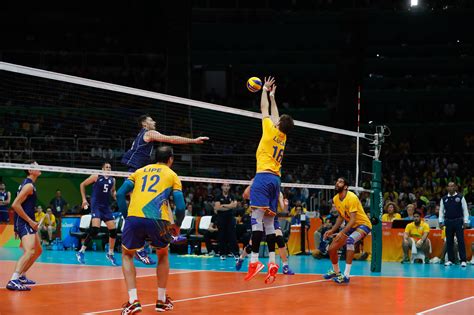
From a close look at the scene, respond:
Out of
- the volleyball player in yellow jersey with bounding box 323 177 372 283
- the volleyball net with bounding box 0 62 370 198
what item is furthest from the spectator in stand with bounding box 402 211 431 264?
the volleyball player in yellow jersey with bounding box 323 177 372 283

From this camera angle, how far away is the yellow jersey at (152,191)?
9312mm

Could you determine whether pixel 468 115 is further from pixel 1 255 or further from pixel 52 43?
pixel 1 255

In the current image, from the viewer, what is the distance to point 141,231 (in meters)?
9.32

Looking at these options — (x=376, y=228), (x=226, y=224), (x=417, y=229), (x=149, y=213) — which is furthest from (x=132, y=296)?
(x=417, y=229)

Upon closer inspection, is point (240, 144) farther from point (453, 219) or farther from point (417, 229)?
point (453, 219)

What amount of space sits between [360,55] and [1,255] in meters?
22.6

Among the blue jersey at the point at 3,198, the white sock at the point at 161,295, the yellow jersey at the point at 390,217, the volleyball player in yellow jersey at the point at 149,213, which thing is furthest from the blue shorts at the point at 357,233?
the blue jersey at the point at 3,198

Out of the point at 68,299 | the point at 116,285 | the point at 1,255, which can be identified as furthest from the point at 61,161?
the point at 68,299

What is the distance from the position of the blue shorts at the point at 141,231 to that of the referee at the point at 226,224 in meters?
10.5

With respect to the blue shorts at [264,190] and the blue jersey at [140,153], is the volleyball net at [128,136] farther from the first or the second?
the blue shorts at [264,190]

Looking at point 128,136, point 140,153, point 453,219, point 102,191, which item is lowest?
point 453,219

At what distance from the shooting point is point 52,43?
43344 mm

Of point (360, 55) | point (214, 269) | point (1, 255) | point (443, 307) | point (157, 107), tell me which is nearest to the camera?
point (443, 307)

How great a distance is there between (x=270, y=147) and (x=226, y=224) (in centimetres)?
947
